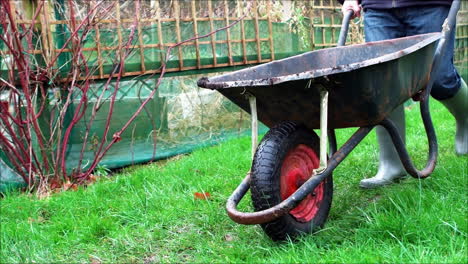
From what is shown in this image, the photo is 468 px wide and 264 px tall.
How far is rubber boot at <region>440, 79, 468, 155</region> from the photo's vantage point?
11.7 ft

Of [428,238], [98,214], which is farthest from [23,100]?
[428,238]

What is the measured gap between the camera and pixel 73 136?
4.79 metres

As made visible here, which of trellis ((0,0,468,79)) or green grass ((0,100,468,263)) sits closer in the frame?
green grass ((0,100,468,263))

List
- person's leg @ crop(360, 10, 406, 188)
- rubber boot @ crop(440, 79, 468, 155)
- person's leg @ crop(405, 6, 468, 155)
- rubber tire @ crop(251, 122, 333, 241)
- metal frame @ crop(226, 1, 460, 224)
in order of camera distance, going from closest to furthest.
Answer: metal frame @ crop(226, 1, 460, 224) → rubber tire @ crop(251, 122, 333, 241) → person's leg @ crop(405, 6, 468, 155) → person's leg @ crop(360, 10, 406, 188) → rubber boot @ crop(440, 79, 468, 155)

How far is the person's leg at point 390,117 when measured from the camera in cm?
337

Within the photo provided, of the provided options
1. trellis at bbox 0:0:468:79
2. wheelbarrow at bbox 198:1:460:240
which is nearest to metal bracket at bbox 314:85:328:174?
wheelbarrow at bbox 198:1:460:240

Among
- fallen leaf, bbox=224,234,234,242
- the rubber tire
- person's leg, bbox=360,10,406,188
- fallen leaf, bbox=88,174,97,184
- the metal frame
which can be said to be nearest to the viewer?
Answer: the metal frame

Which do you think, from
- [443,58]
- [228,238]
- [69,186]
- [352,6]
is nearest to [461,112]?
[443,58]

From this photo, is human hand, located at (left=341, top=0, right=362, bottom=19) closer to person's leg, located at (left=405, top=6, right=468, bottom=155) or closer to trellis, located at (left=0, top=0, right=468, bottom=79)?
person's leg, located at (left=405, top=6, right=468, bottom=155)

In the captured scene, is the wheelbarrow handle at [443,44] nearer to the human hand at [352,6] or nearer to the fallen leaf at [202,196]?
the human hand at [352,6]

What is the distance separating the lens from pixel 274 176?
2379 millimetres

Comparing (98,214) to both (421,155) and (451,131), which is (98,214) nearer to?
(421,155)

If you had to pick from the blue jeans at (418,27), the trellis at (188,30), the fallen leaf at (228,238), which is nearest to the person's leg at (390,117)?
the blue jeans at (418,27)

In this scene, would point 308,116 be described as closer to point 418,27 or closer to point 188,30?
point 418,27
